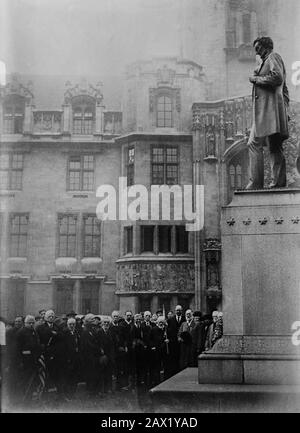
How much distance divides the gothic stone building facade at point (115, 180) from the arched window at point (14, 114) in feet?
0.16

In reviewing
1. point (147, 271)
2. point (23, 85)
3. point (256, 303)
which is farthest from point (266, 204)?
point (23, 85)

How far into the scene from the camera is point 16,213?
25250 millimetres

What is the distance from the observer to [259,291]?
24.8 ft

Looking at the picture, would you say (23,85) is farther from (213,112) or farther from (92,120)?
(213,112)

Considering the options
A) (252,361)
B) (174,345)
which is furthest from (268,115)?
(174,345)

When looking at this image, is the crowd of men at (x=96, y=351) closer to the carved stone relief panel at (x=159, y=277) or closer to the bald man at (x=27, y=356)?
the bald man at (x=27, y=356)

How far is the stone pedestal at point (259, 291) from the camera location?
7.20 metres

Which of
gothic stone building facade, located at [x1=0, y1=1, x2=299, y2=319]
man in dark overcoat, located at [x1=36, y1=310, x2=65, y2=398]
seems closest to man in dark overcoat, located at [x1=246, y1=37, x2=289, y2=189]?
man in dark overcoat, located at [x1=36, y1=310, x2=65, y2=398]

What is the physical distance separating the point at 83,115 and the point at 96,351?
16486mm

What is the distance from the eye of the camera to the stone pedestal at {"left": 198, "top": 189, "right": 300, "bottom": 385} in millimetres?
7199

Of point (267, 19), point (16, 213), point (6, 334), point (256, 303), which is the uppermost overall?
point (267, 19)

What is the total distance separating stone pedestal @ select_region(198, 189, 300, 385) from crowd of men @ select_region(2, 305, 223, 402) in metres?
4.35

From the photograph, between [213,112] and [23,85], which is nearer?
[213,112]
